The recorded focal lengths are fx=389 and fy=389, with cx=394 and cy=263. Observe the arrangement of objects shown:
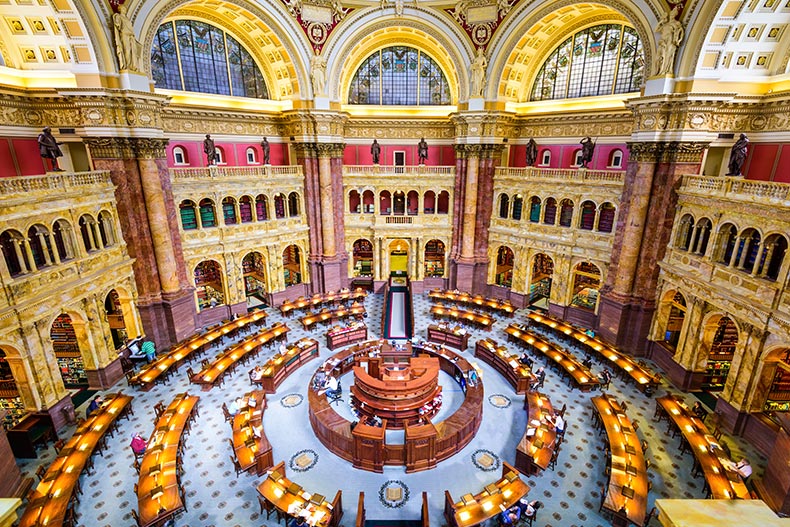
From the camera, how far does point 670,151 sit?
1861cm

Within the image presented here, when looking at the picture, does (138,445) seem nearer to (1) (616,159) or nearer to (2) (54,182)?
(2) (54,182)

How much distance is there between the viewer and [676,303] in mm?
19891

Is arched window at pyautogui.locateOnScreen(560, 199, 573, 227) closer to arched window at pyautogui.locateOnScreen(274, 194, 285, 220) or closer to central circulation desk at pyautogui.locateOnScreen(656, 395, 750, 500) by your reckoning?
central circulation desk at pyautogui.locateOnScreen(656, 395, 750, 500)

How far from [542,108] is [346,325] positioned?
19.9 m

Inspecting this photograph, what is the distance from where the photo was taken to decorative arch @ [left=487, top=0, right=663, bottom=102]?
22.7m

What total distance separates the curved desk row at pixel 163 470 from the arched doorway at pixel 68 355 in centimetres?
717

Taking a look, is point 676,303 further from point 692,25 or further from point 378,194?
point 378,194

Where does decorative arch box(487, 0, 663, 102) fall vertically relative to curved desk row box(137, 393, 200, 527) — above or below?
above

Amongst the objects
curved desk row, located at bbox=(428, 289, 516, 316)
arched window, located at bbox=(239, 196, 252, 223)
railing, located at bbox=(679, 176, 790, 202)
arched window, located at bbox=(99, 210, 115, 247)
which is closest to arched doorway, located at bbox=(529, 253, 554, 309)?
curved desk row, located at bbox=(428, 289, 516, 316)

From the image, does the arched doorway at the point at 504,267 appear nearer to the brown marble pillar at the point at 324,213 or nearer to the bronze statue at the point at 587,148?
the bronze statue at the point at 587,148

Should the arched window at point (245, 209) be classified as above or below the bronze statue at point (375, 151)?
below

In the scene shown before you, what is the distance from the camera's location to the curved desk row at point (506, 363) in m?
18.0

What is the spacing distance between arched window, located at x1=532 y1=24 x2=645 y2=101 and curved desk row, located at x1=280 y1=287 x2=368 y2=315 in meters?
18.9

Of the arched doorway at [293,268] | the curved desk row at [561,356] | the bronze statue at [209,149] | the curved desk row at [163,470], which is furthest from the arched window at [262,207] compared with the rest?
the curved desk row at [561,356]
